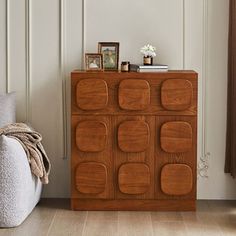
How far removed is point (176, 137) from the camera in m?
5.00

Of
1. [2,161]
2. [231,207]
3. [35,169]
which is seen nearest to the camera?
[2,161]

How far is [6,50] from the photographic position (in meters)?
5.34

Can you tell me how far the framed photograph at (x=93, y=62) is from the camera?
5.12 metres

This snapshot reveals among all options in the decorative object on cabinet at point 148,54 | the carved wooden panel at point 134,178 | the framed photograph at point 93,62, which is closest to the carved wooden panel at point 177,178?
the carved wooden panel at point 134,178

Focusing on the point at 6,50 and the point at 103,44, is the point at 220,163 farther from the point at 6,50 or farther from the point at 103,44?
the point at 6,50

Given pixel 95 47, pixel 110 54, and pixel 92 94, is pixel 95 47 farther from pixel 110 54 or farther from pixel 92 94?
pixel 92 94

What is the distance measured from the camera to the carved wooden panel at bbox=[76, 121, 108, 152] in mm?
4992

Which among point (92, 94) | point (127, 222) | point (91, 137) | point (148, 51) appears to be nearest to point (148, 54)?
point (148, 51)

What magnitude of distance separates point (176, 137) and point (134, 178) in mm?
401

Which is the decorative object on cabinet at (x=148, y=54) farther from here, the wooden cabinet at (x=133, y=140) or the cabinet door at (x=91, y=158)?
the cabinet door at (x=91, y=158)

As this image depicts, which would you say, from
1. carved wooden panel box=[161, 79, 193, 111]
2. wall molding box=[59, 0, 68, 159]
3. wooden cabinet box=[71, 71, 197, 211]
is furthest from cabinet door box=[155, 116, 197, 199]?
wall molding box=[59, 0, 68, 159]

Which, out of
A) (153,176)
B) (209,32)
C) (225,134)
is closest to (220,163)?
(225,134)

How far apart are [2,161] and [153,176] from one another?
109cm

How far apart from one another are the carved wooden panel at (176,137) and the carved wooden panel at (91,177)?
45 centimetres
